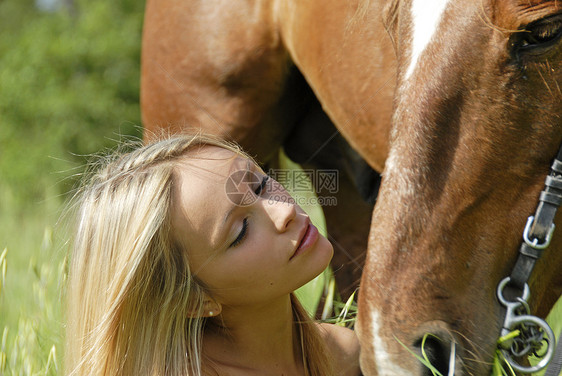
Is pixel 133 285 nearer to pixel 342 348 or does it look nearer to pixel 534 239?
pixel 342 348

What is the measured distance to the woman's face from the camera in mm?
1566

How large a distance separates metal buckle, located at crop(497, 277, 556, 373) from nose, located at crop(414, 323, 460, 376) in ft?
0.44

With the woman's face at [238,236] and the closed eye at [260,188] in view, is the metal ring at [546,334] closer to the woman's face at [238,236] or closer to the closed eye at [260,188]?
the woman's face at [238,236]

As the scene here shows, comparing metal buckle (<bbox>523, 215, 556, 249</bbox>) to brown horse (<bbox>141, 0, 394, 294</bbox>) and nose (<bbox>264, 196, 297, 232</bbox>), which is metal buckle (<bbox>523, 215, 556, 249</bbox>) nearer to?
nose (<bbox>264, 196, 297, 232</bbox>)

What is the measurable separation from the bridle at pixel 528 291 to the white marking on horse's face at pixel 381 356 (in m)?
0.26

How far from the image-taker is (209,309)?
163 cm

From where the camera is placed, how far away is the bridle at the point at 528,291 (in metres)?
1.62

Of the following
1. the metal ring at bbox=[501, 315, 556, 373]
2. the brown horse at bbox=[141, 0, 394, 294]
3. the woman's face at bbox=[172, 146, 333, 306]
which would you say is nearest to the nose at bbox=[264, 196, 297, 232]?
the woman's face at bbox=[172, 146, 333, 306]

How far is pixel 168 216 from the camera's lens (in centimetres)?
158

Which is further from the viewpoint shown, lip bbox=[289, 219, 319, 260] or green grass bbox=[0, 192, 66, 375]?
green grass bbox=[0, 192, 66, 375]

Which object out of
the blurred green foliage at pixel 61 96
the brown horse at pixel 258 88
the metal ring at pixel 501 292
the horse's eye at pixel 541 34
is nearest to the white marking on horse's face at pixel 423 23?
the horse's eye at pixel 541 34

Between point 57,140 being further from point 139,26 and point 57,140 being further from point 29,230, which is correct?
point 29,230

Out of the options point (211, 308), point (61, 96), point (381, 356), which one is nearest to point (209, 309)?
point (211, 308)

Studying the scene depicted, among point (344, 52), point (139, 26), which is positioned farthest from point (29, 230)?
point (139, 26)
